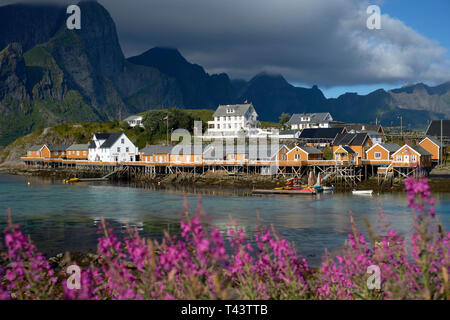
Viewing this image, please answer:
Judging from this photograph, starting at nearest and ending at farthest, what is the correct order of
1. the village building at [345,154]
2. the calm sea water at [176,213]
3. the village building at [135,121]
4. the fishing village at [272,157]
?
the calm sea water at [176,213]
the fishing village at [272,157]
the village building at [345,154]
the village building at [135,121]

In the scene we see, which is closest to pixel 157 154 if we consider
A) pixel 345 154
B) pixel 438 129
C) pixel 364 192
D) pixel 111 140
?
pixel 111 140

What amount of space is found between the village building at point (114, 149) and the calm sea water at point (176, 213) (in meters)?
40.5

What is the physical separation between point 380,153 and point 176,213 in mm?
47213

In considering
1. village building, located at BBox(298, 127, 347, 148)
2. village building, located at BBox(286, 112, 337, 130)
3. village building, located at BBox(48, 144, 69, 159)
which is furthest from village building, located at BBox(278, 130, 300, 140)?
village building, located at BBox(48, 144, 69, 159)

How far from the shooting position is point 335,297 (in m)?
9.86

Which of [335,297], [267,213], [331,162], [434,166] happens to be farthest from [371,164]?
[335,297]

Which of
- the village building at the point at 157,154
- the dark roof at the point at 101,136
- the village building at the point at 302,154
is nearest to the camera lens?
the village building at the point at 302,154

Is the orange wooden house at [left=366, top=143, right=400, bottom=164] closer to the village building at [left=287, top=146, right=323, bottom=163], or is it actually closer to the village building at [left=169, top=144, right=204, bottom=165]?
the village building at [left=287, top=146, right=323, bottom=163]

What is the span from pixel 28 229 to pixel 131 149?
74.8 m

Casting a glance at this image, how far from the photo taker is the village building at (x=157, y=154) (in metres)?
92.1

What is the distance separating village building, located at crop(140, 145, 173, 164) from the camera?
9206cm

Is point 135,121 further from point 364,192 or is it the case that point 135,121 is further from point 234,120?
point 364,192

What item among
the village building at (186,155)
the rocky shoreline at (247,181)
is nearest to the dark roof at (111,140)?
the rocky shoreline at (247,181)

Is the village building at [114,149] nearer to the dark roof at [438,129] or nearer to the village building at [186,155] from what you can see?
the village building at [186,155]
